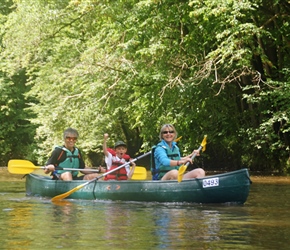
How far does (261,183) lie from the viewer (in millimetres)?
19656

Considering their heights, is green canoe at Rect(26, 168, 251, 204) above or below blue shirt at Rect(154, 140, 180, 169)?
below

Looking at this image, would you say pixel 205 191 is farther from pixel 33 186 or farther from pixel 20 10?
pixel 20 10

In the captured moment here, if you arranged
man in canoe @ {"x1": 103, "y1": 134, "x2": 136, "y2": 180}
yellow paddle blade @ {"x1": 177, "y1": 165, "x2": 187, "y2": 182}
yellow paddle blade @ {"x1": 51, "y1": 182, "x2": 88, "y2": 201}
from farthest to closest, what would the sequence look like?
man in canoe @ {"x1": 103, "y1": 134, "x2": 136, "y2": 180} < yellow paddle blade @ {"x1": 51, "y1": 182, "x2": 88, "y2": 201} < yellow paddle blade @ {"x1": 177, "y1": 165, "x2": 187, "y2": 182}

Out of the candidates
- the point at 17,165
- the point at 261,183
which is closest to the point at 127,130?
the point at 261,183

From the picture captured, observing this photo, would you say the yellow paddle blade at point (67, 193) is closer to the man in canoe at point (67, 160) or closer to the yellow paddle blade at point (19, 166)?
the man in canoe at point (67, 160)

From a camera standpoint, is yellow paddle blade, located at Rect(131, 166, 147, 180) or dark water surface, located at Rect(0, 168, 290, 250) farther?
yellow paddle blade, located at Rect(131, 166, 147, 180)

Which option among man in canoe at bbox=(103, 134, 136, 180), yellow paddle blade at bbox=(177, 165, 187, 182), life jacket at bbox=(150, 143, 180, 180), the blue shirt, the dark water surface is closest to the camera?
the dark water surface

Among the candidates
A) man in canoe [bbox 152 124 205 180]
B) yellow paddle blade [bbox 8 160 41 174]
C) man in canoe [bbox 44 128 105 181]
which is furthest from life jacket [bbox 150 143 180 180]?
yellow paddle blade [bbox 8 160 41 174]

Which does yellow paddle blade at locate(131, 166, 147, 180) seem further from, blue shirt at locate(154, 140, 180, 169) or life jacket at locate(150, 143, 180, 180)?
blue shirt at locate(154, 140, 180, 169)

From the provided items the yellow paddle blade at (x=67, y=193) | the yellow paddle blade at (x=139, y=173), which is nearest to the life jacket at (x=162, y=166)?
the yellow paddle blade at (x=67, y=193)

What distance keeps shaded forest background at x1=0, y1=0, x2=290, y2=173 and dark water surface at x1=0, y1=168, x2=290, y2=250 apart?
6.02 m

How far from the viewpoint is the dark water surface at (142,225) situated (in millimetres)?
9305

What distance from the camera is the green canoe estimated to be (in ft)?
45.2

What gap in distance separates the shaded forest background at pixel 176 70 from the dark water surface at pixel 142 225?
6.02m
